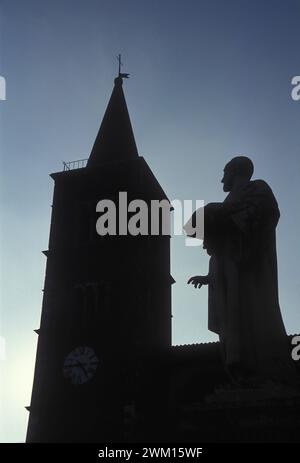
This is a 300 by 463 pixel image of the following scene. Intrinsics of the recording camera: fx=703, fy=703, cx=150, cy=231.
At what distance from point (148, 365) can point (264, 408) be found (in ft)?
113

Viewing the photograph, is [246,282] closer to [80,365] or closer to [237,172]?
[237,172]

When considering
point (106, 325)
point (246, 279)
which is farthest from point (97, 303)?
point (246, 279)

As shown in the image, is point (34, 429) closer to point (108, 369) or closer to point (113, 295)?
point (108, 369)

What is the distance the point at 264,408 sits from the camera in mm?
6066

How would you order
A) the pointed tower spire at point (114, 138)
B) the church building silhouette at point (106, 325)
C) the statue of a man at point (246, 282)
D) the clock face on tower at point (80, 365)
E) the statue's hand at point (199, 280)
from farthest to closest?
1. the pointed tower spire at point (114, 138)
2. the clock face on tower at point (80, 365)
3. the church building silhouette at point (106, 325)
4. the statue's hand at point (199, 280)
5. the statue of a man at point (246, 282)

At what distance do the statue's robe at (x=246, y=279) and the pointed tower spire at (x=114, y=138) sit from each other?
128 ft

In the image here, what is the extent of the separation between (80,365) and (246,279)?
111 feet

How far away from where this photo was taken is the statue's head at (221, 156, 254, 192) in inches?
302

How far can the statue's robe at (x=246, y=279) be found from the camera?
6738mm

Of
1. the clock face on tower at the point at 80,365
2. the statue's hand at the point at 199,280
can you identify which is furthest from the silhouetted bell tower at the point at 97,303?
the statue's hand at the point at 199,280

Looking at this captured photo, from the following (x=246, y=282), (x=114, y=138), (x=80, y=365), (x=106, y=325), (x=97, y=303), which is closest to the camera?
(x=246, y=282)

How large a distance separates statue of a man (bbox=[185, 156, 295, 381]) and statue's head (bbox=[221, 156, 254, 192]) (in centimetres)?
32

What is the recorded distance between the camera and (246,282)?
7023 millimetres

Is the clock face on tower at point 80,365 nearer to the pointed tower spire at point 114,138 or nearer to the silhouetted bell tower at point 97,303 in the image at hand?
the silhouetted bell tower at point 97,303
